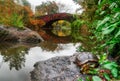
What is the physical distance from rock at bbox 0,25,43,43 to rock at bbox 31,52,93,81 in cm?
652

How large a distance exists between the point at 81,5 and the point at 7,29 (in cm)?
383

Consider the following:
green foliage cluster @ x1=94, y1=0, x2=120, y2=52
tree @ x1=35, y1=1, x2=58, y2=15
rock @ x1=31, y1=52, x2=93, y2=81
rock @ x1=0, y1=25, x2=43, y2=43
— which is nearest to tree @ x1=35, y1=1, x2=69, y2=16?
tree @ x1=35, y1=1, x2=58, y2=15

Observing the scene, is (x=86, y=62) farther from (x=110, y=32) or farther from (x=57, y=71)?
(x=110, y=32)

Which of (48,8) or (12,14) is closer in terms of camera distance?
(12,14)

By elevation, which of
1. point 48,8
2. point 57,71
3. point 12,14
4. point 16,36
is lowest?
point 48,8

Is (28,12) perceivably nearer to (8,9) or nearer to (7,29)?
(8,9)

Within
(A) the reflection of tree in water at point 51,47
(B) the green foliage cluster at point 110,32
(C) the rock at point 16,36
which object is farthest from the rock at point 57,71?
(C) the rock at point 16,36

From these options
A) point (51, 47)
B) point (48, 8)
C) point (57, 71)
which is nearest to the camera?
point (57, 71)

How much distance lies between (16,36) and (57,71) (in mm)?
7662

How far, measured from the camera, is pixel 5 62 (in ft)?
19.5

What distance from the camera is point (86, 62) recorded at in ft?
13.4

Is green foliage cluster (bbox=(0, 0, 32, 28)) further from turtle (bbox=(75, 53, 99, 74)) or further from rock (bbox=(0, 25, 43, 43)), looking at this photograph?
turtle (bbox=(75, 53, 99, 74))

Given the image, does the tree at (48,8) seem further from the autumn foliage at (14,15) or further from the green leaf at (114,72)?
the green leaf at (114,72)

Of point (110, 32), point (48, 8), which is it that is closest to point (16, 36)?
point (110, 32)
